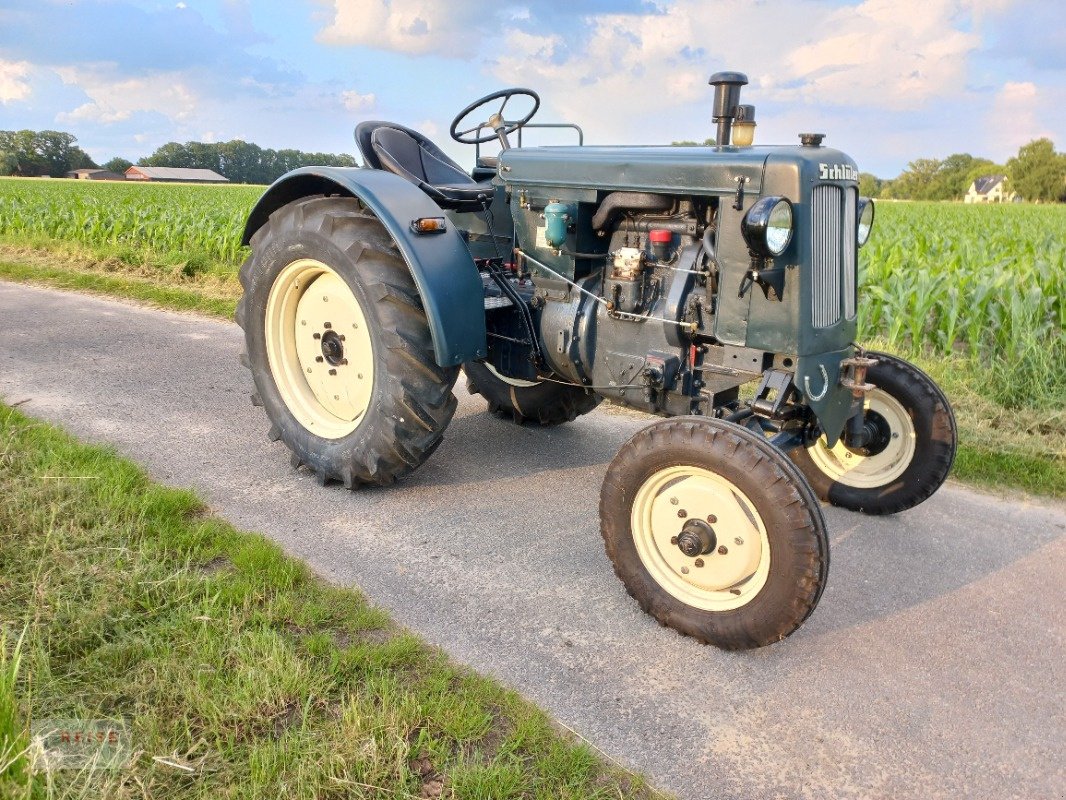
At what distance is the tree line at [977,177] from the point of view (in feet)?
173

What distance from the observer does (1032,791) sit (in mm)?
2127

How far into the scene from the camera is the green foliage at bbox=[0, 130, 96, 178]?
160 ft

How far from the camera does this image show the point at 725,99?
3.24 m

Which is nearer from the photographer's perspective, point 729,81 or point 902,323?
→ point 729,81

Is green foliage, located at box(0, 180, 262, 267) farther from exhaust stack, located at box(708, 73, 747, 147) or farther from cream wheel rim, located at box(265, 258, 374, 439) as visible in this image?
exhaust stack, located at box(708, 73, 747, 147)

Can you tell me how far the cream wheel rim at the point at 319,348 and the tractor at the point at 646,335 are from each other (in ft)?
0.04

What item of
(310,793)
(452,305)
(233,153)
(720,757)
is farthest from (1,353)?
(233,153)

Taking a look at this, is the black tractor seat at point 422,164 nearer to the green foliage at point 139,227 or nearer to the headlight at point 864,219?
the headlight at point 864,219

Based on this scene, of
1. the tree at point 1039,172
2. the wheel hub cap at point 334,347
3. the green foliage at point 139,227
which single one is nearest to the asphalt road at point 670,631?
the wheel hub cap at point 334,347

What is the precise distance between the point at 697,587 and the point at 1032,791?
107cm

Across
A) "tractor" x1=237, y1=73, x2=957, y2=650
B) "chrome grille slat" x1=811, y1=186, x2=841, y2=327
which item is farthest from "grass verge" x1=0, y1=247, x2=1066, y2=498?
"chrome grille slat" x1=811, y1=186, x2=841, y2=327

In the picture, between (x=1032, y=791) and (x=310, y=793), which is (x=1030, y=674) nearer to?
(x=1032, y=791)

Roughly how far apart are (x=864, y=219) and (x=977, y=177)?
76929mm

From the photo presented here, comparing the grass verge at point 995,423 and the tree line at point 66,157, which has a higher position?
the tree line at point 66,157
